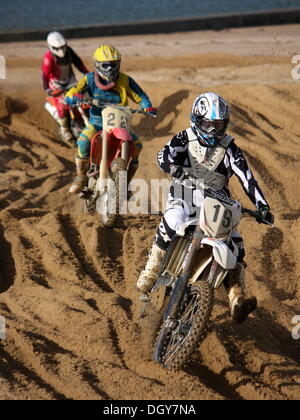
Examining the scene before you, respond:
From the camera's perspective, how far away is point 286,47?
685 inches

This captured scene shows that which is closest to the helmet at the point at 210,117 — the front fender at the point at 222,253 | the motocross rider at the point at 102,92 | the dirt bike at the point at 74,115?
the front fender at the point at 222,253

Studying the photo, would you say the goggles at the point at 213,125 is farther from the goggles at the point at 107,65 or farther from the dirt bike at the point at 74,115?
the dirt bike at the point at 74,115

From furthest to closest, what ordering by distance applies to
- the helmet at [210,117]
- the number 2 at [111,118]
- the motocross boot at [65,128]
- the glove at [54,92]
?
the motocross boot at [65,128] < the glove at [54,92] < the number 2 at [111,118] < the helmet at [210,117]

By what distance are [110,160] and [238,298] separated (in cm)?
391

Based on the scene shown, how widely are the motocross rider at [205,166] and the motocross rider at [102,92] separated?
10.3 ft

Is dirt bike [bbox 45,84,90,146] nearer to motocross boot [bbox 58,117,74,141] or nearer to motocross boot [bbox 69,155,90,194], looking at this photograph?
motocross boot [bbox 58,117,74,141]

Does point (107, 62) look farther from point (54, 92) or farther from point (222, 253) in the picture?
point (222, 253)

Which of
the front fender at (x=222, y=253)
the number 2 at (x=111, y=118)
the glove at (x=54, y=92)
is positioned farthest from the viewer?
the glove at (x=54, y=92)

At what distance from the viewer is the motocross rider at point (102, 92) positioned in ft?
31.9

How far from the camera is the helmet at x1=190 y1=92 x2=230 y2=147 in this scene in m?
6.16

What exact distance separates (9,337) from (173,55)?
40.6ft

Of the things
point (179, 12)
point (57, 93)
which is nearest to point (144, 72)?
point (57, 93)

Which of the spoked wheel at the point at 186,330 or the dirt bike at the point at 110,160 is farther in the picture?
the dirt bike at the point at 110,160

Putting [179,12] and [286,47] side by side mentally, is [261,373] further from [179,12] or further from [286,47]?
[179,12]
